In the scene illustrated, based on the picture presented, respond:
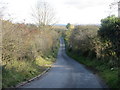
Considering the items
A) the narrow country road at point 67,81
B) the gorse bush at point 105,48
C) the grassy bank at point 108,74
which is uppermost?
the gorse bush at point 105,48

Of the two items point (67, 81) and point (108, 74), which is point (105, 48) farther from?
point (67, 81)

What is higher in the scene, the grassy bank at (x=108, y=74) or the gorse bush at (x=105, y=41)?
the gorse bush at (x=105, y=41)

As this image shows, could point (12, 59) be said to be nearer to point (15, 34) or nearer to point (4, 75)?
point (15, 34)

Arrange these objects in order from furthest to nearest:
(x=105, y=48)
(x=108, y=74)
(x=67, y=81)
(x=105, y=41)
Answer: (x=105, y=48) → (x=105, y=41) → (x=108, y=74) → (x=67, y=81)

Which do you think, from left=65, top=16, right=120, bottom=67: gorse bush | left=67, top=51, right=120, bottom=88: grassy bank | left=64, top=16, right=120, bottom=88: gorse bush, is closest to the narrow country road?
left=67, top=51, right=120, bottom=88: grassy bank

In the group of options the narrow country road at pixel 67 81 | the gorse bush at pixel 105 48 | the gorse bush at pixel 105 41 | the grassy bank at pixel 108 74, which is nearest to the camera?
the grassy bank at pixel 108 74

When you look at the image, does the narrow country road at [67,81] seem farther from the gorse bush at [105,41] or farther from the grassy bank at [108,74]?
the gorse bush at [105,41]

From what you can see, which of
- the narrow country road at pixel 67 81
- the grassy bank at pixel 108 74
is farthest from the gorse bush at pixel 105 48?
the narrow country road at pixel 67 81

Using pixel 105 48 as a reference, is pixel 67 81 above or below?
below

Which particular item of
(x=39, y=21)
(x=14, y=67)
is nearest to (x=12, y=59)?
(x=14, y=67)

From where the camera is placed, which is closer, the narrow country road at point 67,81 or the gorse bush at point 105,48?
the narrow country road at point 67,81

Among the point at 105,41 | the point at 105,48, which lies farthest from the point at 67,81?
the point at 105,48

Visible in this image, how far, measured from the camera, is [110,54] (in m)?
31.8

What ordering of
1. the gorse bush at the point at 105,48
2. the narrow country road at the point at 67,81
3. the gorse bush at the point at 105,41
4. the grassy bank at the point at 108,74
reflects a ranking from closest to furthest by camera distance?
the grassy bank at the point at 108,74 < the narrow country road at the point at 67,81 < the gorse bush at the point at 105,48 < the gorse bush at the point at 105,41
